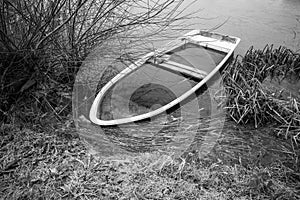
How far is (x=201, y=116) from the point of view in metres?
3.01

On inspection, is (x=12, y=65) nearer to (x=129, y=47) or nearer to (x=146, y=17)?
(x=129, y=47)

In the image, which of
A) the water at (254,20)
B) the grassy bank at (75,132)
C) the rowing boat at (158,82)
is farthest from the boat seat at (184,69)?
the water at (254,20)

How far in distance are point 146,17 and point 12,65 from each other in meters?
1.33

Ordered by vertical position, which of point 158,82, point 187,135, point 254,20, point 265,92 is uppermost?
point 254,20

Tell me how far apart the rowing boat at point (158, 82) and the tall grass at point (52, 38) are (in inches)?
19.1

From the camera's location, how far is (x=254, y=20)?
6.77 meters

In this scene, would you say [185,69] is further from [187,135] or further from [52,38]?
[52,38]

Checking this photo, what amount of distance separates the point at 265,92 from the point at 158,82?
131 cm

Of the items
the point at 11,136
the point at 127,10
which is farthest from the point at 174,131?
the point at 11,136

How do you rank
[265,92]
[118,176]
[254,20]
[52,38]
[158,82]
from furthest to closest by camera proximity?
[254,20], [158,82], [265,92], [52,38], [118,176]

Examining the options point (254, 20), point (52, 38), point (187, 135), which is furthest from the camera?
point (254, 20)

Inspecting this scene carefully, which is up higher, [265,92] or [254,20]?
[254,20]

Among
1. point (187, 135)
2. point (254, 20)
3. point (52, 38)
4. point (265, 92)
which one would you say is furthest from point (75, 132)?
point (254, 20)

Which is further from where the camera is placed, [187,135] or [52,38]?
[187,135]
